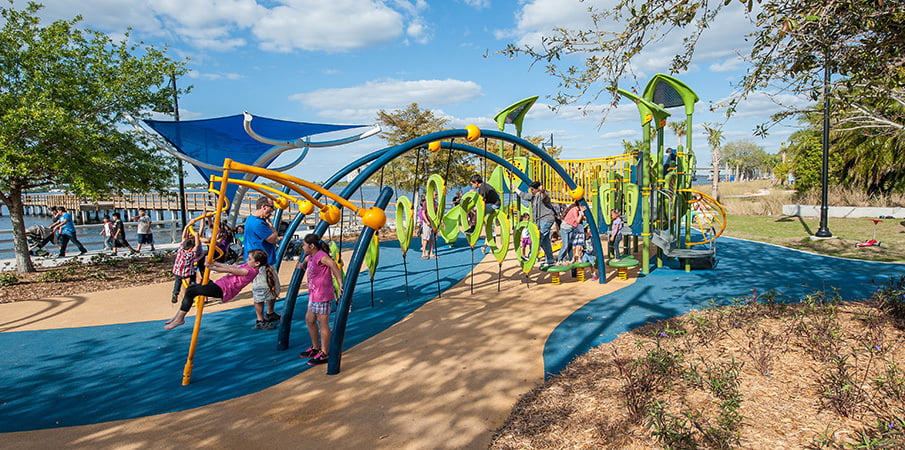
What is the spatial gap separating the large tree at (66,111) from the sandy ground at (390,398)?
3.84 metres

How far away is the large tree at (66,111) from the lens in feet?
30.1

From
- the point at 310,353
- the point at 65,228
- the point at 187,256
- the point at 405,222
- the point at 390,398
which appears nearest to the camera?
the point at 390,398

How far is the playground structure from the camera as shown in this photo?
5496mm

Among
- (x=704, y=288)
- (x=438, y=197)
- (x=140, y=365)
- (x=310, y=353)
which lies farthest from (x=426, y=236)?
(x=140, y=365)

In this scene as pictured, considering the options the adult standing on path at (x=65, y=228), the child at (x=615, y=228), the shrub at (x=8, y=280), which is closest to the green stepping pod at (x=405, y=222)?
the child at (x=615, y=228)

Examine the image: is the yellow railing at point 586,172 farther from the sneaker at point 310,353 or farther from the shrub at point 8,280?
the shrub at point 8,280

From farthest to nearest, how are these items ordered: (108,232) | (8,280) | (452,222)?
(108,232) → (8,280) → (452,222)

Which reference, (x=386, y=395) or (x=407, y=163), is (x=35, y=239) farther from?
(x=386, y=395)

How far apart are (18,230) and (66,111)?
3.52 m

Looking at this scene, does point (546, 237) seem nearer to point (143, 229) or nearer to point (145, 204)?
point (143, 229)

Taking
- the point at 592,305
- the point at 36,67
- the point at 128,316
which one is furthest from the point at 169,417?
the point at 36,67

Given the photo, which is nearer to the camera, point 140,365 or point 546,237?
point 140,365

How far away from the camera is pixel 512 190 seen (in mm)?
11031

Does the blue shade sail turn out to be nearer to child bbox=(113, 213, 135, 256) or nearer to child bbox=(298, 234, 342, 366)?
child bbox=(298, 234, 342, 366)
